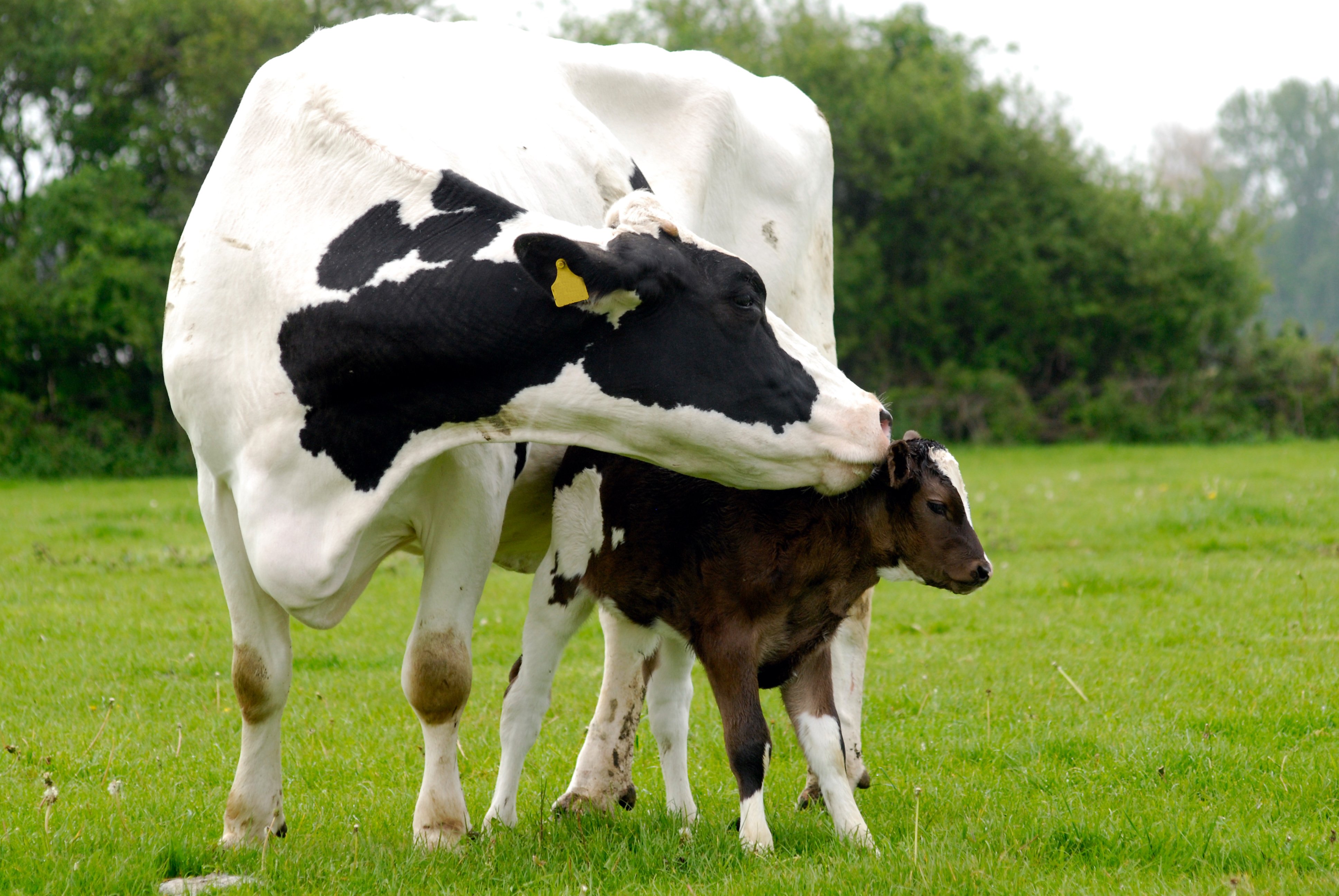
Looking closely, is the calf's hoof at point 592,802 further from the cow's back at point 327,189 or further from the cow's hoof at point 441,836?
the cow's back at point 327,189

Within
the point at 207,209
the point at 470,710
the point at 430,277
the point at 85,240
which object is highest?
the point at 430,277

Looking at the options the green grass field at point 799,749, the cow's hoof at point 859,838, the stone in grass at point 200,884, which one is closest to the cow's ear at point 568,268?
the green grass field at point 799,749

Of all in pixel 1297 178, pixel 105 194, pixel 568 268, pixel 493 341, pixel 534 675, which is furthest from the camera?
pixel 1297 178

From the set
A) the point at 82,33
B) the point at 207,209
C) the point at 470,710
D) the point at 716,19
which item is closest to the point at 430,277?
the point at 207,209

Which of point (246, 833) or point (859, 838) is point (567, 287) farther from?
point (246, 833)

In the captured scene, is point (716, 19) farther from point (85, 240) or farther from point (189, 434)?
point (189, 434)

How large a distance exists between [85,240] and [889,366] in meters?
15.1

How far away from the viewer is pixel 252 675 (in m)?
4.64

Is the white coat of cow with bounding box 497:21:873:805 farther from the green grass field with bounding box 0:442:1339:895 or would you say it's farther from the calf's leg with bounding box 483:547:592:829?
the green grass field with bounding box 0:442:1339:895

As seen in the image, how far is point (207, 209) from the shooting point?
4.41 m

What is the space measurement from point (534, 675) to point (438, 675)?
1.44ft

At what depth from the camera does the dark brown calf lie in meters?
4.42

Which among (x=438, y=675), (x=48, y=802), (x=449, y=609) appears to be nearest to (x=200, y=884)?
(x=48, y=802)

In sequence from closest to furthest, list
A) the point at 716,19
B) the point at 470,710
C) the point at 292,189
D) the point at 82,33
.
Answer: the point at 292,189 → the point at 470,710 → the point at 82,33 → the point at 716,19
